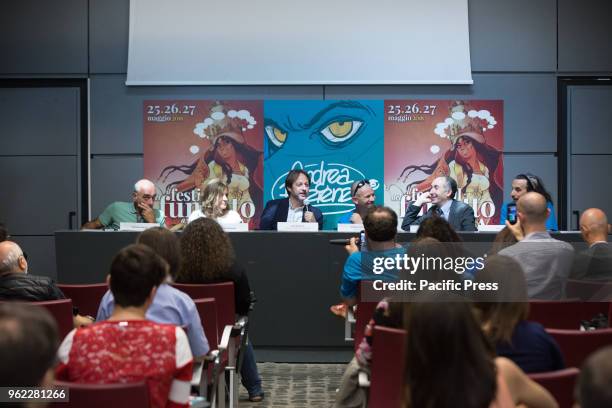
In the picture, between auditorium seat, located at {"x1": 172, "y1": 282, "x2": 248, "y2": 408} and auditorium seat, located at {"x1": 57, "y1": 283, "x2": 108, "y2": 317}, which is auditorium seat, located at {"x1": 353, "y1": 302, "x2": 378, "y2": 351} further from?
auditorium seat, located at {"x1": 57, "y1": 283, "x2": 108, "y2": 317}

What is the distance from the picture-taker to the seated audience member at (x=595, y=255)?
4738 millimetres

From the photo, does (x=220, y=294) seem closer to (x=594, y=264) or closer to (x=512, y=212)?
(x=594, y=264)

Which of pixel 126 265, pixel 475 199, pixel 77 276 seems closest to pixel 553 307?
pixel 126 265

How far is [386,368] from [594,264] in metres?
2.16

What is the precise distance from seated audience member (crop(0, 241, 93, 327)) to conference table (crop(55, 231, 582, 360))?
2.30 meters

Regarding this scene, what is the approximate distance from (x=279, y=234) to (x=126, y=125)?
294 cm

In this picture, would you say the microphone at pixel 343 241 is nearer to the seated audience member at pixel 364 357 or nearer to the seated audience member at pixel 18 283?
the seated audience member at pixel 364 357

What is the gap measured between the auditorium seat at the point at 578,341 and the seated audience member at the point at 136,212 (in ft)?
14.2

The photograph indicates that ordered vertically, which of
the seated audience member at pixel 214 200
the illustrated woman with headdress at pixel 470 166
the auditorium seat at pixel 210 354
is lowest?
the auditorium seat at pixel 210 354

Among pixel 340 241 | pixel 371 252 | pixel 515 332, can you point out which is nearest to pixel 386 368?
pixel 515 332

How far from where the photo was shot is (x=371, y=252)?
4.54m

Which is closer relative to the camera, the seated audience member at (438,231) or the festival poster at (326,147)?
the seated audience member at (438,231)

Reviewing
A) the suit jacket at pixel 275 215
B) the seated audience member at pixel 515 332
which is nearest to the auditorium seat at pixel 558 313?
the seated audience member at pixel 515 332

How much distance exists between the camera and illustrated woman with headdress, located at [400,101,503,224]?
8320mm
